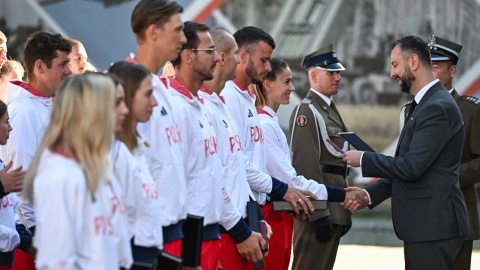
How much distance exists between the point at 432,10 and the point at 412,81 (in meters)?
6.86

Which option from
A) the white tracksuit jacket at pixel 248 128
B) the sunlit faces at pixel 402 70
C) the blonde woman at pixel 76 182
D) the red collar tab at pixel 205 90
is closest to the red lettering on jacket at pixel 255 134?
the white tracksuit jacket at pixel 248 128

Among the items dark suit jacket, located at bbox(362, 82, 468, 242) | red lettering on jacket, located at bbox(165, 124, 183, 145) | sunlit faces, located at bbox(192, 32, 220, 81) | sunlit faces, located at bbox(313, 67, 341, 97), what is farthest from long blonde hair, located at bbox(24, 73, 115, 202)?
sunlit faces, located at bbox(313, 67, 341, 97)

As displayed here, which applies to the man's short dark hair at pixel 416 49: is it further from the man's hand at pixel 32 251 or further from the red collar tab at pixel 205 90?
the man's hand at pixel 32 251

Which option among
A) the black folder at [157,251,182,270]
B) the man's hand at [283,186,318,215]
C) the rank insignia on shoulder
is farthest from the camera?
the rank insignia on shoulder

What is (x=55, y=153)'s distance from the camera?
3.73 m

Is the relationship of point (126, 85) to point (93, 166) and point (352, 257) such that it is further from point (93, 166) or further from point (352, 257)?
point (352, 257)

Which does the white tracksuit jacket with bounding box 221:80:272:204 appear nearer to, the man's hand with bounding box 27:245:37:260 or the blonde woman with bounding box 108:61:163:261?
the man's hand with bounding box 27:245:37:260

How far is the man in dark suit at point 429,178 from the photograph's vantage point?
6.33 metres

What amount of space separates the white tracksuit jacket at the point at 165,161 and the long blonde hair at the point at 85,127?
0.82 metres

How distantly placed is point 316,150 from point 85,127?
13.2ft

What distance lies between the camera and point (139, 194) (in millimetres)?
4152

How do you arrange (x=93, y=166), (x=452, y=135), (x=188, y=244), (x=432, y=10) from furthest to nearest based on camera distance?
(x=432, y=10) → (x=452, y=135) → (x=188, y=244) → (x=93, y=166)

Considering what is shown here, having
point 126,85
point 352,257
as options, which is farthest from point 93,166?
point 352,257

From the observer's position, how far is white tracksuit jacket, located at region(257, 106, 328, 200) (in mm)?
6945
